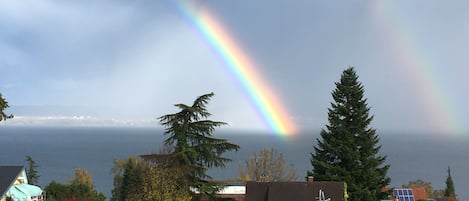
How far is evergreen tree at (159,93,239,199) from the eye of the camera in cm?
1906

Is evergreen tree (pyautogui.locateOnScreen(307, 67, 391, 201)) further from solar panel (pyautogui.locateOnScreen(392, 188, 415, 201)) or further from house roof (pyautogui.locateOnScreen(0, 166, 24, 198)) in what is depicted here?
house roof (pyautogui.locateOnScreen(0, 166, 24, 198))

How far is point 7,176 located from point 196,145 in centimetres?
→ 1563

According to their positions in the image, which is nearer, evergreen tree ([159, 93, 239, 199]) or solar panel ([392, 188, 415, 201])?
evergreen tree ([159, 93, 239, 199])

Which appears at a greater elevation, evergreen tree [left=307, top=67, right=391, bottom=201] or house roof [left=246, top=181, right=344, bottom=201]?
evergreen tree [left=307, top=67, right=391, bottom=201]

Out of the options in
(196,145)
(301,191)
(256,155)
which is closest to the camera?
(196,145)

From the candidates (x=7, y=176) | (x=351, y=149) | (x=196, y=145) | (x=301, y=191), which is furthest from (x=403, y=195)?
(x=7, y=176)

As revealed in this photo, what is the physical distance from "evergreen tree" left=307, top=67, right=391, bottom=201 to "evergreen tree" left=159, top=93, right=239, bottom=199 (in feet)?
40.3

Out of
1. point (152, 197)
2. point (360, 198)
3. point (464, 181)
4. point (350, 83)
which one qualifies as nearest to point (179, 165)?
point (152, 197)

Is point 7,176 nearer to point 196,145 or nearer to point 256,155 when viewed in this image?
point 196,145

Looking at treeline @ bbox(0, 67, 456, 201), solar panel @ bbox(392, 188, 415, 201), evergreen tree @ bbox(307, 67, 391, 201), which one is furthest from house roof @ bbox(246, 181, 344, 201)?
solar panel @ bbox(392, 188, 415, 201)

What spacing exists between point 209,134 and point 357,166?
14.0m

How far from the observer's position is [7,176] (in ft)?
90.2

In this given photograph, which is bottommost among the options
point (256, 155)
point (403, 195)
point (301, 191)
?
point (301, 191)

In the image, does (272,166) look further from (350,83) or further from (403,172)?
(403,172)
